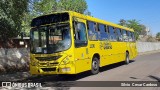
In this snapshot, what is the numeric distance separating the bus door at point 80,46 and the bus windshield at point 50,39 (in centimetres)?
45

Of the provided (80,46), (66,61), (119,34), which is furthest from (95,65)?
(119,34)

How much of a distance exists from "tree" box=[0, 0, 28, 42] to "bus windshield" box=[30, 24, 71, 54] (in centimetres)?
124

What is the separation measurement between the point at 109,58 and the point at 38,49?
18.3 ft

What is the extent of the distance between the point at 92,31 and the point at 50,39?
9.08 ft

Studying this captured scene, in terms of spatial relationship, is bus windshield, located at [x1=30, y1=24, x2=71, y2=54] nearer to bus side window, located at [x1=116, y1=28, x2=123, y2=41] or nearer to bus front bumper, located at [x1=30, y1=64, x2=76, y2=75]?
bus front bumper, located at [x1=30, y1=64, x2=76, y2=75]

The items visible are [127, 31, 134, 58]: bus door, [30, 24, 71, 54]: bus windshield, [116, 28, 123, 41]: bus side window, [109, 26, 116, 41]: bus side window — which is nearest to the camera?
[30, 24, 71, 54]: bus windshield

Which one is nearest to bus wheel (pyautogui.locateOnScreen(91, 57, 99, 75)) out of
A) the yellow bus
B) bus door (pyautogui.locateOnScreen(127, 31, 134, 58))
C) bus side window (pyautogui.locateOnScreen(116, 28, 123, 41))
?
the yellow bus

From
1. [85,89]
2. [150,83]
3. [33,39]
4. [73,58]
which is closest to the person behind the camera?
[85,89]

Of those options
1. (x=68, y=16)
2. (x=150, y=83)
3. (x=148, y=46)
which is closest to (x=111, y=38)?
(x=68, y=16)

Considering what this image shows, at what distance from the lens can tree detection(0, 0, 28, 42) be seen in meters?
13.7

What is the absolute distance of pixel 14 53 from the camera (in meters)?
20.2

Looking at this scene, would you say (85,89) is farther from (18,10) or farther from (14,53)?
(14,53)

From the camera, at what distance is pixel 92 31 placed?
52.3 ft

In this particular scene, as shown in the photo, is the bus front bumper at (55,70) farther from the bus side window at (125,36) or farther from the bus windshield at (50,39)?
the bus side window at (125,36)
